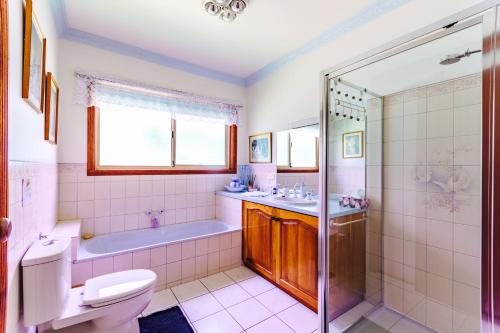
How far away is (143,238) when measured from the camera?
2650mm

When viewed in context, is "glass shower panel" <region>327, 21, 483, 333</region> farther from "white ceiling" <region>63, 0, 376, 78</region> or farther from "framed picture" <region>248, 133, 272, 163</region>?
"framed picture" <region>248, 133, 272, 163</region>

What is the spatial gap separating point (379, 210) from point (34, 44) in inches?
105

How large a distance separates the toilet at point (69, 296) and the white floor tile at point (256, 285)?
41.2 inches

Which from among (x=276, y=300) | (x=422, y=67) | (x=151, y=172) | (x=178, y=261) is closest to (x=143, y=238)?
(x=178, y=261)

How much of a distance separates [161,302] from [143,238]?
0.88 meters

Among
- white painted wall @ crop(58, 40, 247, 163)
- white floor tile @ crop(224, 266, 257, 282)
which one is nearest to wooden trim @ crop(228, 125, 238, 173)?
white painted wall @ crop(58, 40, 247, 163)

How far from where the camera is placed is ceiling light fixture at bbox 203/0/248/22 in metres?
1.83

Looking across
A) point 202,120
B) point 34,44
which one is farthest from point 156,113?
point 34,44

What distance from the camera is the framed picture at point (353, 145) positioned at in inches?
78.5

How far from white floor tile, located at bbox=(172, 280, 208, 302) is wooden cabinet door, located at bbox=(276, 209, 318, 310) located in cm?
77

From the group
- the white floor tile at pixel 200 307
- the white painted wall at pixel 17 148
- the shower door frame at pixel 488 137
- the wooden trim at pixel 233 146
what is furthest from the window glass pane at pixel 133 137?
the shower door frame at pixel 488 137

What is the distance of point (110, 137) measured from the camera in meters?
2.60

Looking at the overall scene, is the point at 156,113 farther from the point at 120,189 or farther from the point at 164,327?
the point at 164,327

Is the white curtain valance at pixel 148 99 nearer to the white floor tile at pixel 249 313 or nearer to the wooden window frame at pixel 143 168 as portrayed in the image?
the wooden window frame at pixel 143 168
